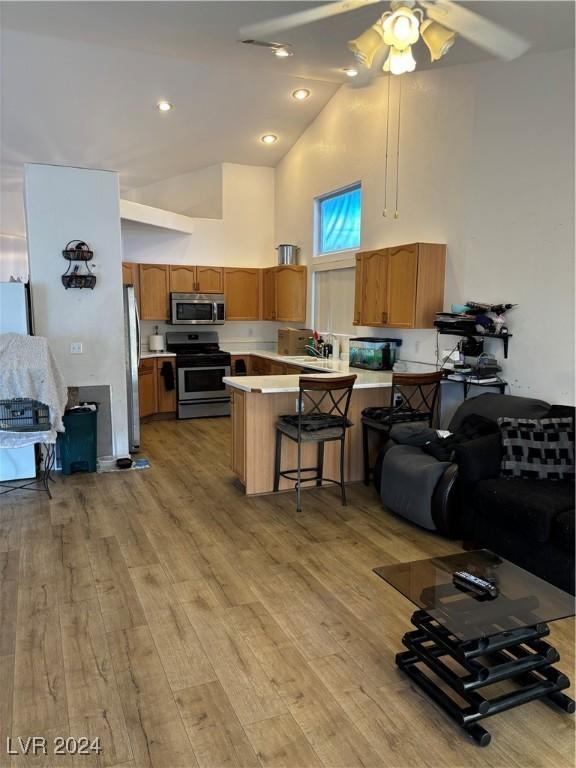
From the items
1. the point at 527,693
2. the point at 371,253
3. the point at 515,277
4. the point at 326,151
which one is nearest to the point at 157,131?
the point at 326,151

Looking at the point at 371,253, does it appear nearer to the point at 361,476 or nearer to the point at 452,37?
the point at 361,476

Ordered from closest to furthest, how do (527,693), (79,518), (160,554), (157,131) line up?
(527,693), (160,554), (79,518), (157,131)

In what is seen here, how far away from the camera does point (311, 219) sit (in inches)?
273

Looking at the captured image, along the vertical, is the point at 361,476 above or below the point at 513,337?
below

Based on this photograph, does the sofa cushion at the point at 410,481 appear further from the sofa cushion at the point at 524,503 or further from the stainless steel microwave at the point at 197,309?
the stainless steel microwave at the point at 197,309

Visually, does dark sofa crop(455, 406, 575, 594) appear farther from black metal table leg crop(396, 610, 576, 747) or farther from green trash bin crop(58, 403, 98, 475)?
green trash bin crop(58, 403, 98, 475)

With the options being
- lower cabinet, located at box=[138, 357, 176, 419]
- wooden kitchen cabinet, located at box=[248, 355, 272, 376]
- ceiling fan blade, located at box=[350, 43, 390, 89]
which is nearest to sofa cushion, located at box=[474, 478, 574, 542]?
ceiling fan blade, located at box=[350, 43, 390, 89]

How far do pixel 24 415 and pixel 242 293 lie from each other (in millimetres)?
4322

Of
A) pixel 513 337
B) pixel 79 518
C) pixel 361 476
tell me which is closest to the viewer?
pixel 79 518

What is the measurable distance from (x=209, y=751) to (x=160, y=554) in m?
1.55

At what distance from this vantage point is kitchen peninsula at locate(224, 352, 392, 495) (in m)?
4.14

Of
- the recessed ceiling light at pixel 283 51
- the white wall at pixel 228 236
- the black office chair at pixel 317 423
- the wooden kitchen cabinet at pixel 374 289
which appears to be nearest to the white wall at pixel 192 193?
the white wall at pixel 228 236

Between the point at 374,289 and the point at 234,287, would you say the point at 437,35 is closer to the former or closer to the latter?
the point at 374,289

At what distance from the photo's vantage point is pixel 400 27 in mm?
2334
